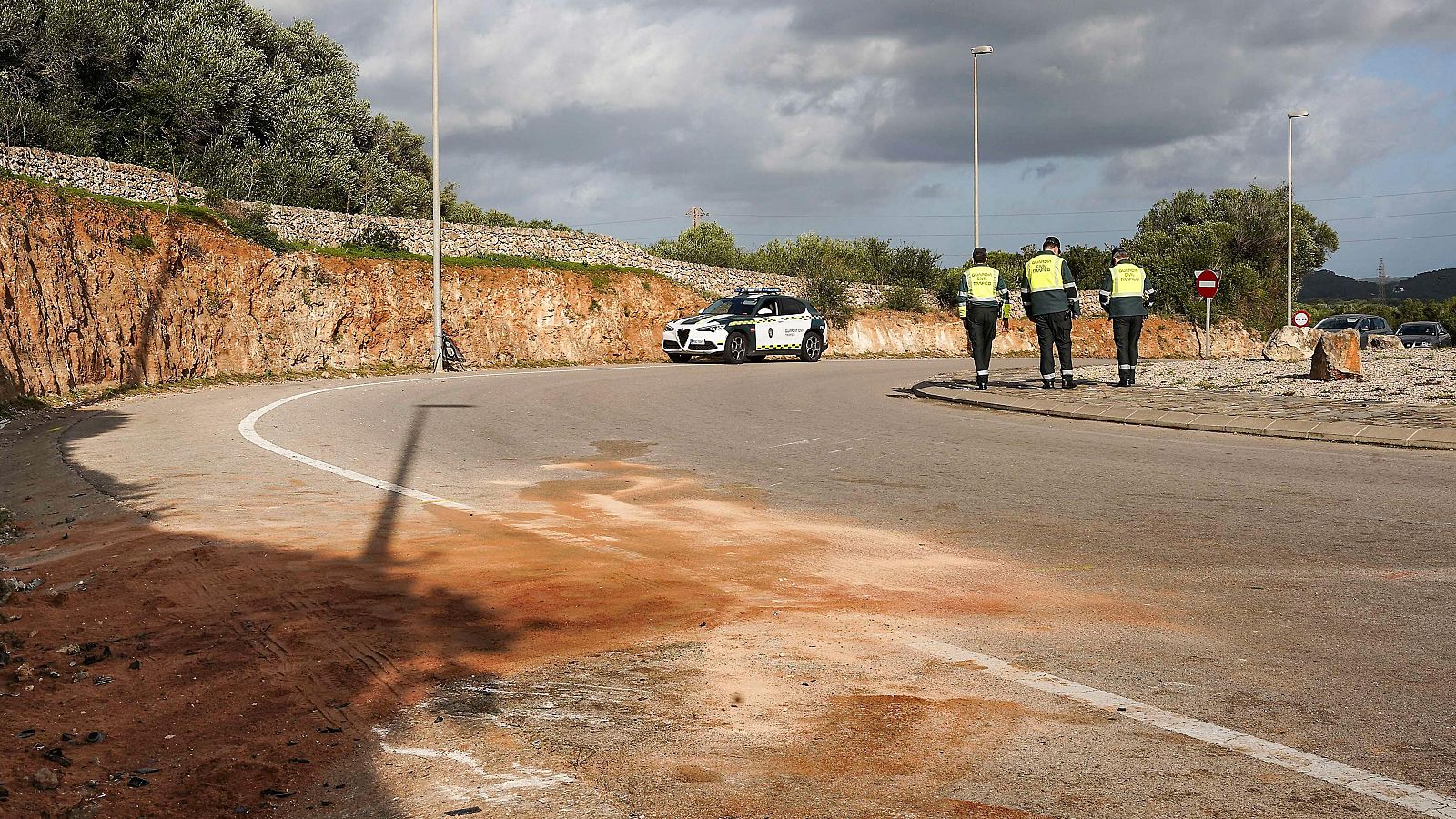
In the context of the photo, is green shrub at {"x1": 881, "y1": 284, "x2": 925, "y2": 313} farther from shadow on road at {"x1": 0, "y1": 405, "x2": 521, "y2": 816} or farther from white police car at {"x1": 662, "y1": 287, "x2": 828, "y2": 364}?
shadow on road at {"x1": 0, "y1": 405, "x2": 521, "y2": 816}

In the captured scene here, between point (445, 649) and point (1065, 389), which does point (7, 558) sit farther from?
point (1065, 389)

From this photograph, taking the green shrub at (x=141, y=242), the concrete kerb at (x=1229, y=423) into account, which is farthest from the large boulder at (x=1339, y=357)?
the green shrub at (x=141, y=242)

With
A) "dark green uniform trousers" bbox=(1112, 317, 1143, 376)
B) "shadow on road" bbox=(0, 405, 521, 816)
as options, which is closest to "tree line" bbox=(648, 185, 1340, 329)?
"dark green uniform trousers" bbox=(1112, 317, 1143, 376)

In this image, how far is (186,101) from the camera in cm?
3847

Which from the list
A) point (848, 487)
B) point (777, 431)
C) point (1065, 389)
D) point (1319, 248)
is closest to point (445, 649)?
point (848, 487)

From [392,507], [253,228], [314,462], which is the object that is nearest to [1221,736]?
[392,507]

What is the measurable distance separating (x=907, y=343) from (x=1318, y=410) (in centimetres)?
3369

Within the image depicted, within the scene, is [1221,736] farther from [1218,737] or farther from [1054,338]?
[1054,338]

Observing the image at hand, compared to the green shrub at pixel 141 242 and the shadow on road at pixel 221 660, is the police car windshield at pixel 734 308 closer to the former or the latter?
the green shrub at pixel 141 242

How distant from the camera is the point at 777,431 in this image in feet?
45.2

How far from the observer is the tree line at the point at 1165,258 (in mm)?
52312

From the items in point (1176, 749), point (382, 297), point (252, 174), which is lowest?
point (1176, 749)

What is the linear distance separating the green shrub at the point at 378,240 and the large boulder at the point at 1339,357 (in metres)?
26.0

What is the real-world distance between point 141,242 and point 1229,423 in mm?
22463
